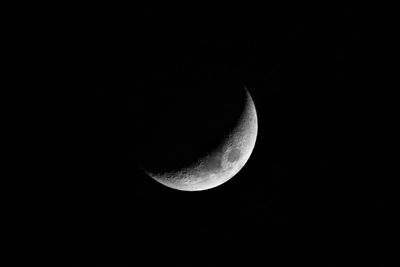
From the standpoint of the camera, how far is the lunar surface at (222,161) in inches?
98.0

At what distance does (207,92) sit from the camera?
2324 millimetres

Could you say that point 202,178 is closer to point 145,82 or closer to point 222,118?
point 222,118

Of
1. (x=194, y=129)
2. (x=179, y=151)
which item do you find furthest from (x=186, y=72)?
(x=179, y=151)

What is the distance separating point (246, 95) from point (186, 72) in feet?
1.75

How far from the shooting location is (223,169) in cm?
258

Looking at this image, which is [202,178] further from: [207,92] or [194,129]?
[207,92]

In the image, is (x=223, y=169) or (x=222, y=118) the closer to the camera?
(x=222, y=118)

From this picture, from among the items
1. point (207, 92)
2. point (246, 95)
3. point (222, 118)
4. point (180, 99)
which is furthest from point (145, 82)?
point (246, 95)

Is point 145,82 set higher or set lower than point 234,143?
higher

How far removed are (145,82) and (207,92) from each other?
42cm

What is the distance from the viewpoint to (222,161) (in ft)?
8.29

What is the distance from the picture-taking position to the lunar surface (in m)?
2.49

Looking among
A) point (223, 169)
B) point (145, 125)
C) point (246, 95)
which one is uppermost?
point (246, 95)

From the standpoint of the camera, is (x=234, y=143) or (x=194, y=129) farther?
(x=234, y=143)
